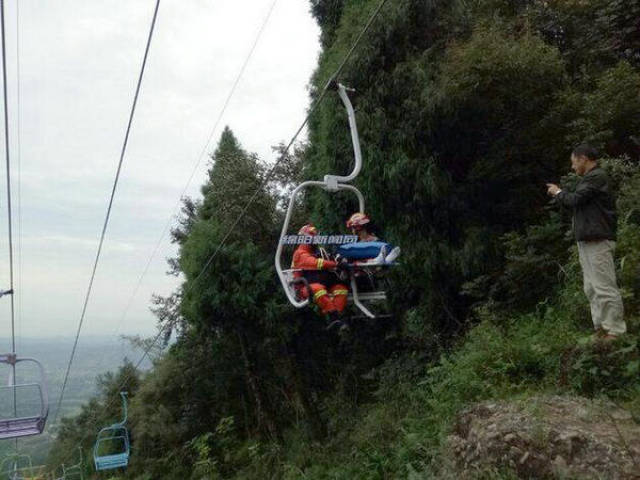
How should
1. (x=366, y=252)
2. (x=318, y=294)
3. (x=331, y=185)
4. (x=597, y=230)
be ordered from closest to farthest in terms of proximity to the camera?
(x=597, y=230) < (x=331, y=185) < (x=366, y=252) < (x=318, y=294)

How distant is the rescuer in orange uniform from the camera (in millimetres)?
7727

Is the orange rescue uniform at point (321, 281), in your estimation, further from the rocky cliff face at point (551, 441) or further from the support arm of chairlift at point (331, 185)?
the rocky cliff face at point (551, 441)

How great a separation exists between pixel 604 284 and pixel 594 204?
0.71m

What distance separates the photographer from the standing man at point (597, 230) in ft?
17.3

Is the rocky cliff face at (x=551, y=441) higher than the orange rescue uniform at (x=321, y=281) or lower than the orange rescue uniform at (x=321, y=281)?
lower

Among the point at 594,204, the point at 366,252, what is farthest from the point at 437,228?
the point at 594,204

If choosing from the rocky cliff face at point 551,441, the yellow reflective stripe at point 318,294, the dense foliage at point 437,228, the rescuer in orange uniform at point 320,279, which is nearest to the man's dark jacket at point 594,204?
the dense foliage at point 437,228

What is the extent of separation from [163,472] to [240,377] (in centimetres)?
371

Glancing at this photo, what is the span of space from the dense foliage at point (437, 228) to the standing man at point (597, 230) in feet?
1.00

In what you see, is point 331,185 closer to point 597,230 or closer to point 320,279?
point 320,279

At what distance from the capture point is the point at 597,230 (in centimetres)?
528

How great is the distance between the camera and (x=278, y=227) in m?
16.1

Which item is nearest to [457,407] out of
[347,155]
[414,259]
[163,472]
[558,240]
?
[558,240]

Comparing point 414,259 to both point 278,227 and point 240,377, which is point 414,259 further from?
point 240,377
